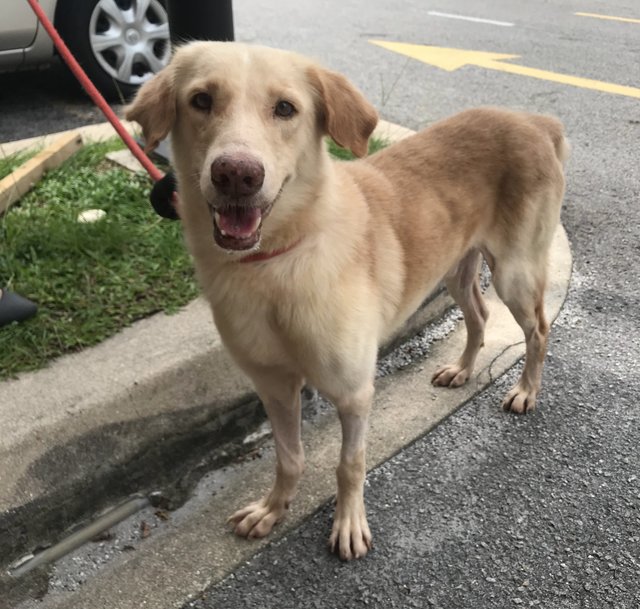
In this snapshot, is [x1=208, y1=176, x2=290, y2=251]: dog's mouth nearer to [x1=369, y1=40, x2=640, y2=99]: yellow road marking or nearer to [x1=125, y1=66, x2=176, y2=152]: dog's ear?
[x1=125, y1=66, x2=176, y2=152]: dog's ear

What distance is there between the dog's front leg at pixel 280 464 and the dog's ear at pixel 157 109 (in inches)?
32.7

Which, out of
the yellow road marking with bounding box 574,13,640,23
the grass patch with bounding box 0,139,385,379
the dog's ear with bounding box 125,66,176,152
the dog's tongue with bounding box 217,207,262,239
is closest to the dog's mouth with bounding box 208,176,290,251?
the dog's tongue with bounding box 217,207,262,239

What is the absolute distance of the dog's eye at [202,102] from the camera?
6.27 ft

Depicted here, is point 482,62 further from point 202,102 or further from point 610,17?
point 202,102

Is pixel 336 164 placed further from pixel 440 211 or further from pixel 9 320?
pixel 9 320

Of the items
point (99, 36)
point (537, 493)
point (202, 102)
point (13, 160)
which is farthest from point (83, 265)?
point (99, 36)

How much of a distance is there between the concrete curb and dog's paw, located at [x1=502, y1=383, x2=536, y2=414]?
1.01 meters

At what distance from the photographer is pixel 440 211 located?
8.33ft

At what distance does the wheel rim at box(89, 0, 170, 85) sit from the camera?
5.38 meters

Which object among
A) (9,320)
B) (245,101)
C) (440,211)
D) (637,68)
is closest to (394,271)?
(440,211)

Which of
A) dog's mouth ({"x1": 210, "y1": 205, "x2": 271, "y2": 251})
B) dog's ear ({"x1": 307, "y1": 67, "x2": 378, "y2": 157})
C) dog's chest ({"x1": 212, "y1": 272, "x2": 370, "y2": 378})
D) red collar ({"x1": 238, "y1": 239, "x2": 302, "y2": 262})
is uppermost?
dog's ear ({"x1": 307, "y1": 67, "x2": 378, "y2": 157})

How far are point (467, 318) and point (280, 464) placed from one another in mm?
1147

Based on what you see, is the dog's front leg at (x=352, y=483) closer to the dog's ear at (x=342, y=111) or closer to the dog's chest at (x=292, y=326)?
the dog's chest at (x=292, y=326)

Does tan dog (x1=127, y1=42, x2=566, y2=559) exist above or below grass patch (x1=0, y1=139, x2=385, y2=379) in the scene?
above
